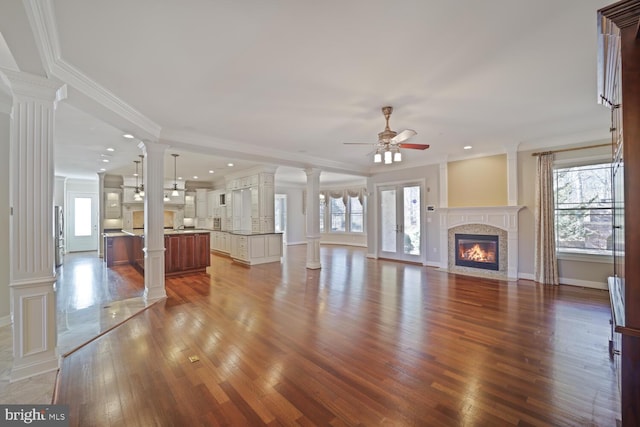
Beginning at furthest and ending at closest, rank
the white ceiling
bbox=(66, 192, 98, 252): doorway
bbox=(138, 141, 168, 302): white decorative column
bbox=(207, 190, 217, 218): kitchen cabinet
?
1. bbox=(207, 190, 217, 218): kitchen cabinet
2. bbox=(66, 192, 98, 252): doorway
3. bbox=(138, 141, 168, 302): white decorative column
4. the white ceiling

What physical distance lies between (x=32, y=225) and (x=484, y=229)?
7.30 m

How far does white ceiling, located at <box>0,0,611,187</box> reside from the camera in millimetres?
1886

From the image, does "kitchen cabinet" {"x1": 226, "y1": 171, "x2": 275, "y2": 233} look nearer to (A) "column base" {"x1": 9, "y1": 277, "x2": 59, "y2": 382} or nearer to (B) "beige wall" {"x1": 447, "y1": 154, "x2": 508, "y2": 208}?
(B) "beige wall" {"x1": 447, "y1": 154, "x2": 508, "y2": 208}

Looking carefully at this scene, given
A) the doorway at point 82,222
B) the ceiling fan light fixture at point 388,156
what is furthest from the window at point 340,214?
the doorway at point 82,222

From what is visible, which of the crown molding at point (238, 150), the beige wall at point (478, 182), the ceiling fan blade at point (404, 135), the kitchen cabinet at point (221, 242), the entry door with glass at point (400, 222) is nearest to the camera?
the ceiling fan blade at point (404, 135)

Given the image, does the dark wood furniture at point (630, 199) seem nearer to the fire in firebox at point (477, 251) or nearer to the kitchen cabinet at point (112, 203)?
the fire in firebox at point (477, 251)

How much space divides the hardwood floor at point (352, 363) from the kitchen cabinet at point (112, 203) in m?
6.90

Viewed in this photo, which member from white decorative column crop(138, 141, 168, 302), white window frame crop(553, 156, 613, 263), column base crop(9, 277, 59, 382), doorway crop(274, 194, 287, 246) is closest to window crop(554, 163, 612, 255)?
white window frame crop(553, 156, 613, 263)

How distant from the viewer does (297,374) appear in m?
2.36

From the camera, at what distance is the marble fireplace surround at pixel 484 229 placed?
5.74 m

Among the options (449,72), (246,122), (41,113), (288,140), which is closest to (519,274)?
(449,72)

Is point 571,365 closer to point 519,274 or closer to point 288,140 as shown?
point 519,274

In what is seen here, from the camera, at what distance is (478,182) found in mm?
6301

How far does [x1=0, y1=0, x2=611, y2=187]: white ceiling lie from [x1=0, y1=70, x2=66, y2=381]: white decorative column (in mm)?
347
